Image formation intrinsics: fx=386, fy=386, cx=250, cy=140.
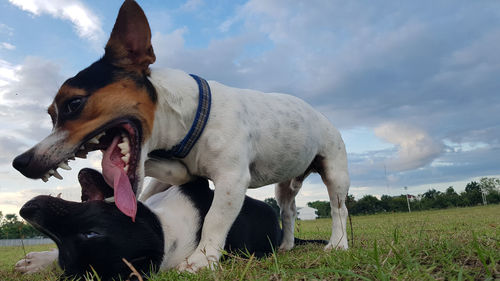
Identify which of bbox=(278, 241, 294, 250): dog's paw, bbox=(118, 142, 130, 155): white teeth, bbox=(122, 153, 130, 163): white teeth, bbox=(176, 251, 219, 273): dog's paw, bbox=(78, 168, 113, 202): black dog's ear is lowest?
bbox=(278, 241, 294, 250): dog's paw

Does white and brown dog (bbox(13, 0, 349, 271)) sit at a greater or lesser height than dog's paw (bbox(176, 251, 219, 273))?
greater

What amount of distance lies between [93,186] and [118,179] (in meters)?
0.29

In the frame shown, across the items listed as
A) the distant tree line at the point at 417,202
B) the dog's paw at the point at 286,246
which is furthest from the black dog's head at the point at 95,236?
the distant tree line at the point at 417,202

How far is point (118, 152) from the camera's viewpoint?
248cm

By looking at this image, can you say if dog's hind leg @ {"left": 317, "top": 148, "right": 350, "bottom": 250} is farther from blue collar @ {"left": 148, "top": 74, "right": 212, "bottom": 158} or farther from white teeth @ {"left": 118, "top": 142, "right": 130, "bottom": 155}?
white teeth @ {"left": 118, "top": 142, "right": 130, "bottom": 155}

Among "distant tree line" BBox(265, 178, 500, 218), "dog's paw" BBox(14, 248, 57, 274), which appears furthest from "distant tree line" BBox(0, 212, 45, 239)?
"distant tree line" BBox(265, 178, 500, 218)

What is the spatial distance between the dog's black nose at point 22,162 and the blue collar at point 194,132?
2.61ft

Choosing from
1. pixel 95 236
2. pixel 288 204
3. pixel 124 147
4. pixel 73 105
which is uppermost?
pixel 73 105

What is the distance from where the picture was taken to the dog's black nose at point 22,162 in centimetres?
221

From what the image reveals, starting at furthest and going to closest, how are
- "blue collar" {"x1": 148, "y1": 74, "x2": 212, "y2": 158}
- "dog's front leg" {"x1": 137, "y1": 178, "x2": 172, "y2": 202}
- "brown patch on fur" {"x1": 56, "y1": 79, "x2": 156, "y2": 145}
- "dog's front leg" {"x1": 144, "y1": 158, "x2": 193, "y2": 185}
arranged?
"dog's front leg" {"x1": 137, "y1": 178, "x2": 172, "y2": 202}
"dog's front leg" {"x1": 144, "y1": 158, "x2": 193, "y2": 185}
"blue collar" {"x1": 148, "y1": 74, "x2": 212, "y2": 158}
"brown patch on fur" {"x1": 56, "y1": 79, "x2": 156, "y2": 145}

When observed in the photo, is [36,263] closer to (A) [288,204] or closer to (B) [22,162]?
(B) [22,162]

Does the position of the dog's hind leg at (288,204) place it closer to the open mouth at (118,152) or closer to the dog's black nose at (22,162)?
the open mouth at (118,152)

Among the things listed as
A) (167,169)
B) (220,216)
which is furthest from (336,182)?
(167,169)

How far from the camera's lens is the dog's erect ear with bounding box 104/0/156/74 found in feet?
8.27
